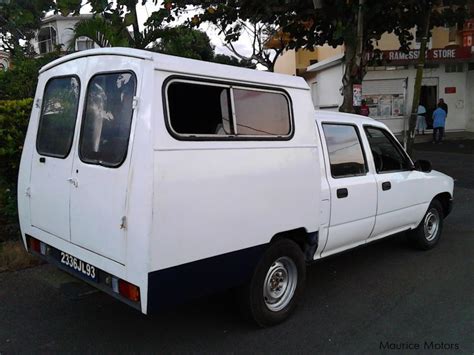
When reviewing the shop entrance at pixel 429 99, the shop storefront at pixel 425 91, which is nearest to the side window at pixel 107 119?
the shop storefront at pixel 425 91

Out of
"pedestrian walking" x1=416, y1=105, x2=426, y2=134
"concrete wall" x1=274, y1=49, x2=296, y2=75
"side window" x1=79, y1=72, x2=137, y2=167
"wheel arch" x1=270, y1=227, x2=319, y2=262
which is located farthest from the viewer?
"concrete wall" x1=274, y1=49, x2=296, y2=75

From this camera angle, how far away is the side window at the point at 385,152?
5.08m

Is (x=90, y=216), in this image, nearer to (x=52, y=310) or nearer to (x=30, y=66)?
(x=52, y=310)

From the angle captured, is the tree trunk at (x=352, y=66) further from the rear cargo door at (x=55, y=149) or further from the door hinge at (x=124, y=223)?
the door hinge at (x=124, y=223)

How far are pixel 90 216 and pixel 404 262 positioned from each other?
12.8ft

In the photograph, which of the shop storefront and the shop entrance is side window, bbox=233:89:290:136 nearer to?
the shop storefront

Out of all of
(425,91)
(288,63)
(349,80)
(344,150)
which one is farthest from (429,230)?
(288,63)

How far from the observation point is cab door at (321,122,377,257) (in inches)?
172

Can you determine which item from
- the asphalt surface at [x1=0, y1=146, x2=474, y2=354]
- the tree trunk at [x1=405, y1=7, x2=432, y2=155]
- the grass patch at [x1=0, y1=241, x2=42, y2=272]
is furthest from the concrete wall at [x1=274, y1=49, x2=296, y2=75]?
the grass patch at [x1=0, y1=241, x2=42, y2=272]

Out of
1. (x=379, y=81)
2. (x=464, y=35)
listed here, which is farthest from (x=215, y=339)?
(x=464, y=35)

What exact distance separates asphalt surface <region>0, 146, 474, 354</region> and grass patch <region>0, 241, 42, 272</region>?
112 millimetres

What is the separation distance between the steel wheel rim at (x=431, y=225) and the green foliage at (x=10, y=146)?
511 cm

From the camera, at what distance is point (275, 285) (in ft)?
13.2

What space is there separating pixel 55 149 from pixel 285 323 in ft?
7.79
